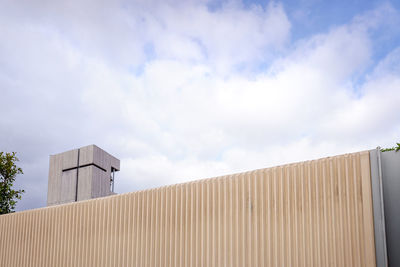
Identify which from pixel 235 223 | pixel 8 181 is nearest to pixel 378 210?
pixel 235 223

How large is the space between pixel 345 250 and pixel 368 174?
85 cm

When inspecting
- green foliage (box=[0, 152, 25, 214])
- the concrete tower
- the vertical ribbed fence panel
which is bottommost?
the vertical ribbed fence panel

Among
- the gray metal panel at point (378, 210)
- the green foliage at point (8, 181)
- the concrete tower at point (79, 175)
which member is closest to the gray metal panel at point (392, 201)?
the gray metal panel at point (378, 210)

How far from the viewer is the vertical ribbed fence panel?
181 inches

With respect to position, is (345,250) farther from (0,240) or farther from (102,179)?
(102,179)

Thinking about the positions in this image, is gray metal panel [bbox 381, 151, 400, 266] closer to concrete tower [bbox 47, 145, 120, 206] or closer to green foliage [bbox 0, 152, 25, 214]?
green foliage [bbox 0, 152, 25, 214]

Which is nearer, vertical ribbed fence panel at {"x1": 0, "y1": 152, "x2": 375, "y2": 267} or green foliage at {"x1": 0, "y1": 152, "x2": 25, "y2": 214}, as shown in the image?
vertical ribbed fence panel at {"x1": 0, "y1": 152, "x2": 375, "y2": 267}

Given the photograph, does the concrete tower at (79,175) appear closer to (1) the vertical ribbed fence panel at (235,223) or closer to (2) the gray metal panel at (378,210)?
(1) the vertical ribbed fence panel at (235,223)

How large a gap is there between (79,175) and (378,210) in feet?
61.4

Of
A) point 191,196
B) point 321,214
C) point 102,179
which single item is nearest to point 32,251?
point 191,196

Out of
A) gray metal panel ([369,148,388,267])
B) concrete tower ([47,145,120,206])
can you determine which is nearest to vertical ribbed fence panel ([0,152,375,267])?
gray metal panel ([369,148,388,267])

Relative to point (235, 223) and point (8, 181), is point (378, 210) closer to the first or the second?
point (235, 223)

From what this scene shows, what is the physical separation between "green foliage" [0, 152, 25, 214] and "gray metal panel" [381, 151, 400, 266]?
11709 mm

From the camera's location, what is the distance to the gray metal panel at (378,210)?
14.1ft
